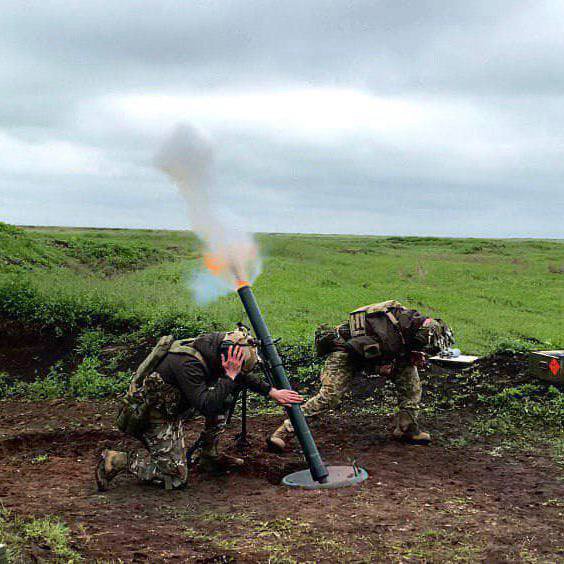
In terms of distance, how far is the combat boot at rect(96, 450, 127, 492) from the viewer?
241 inches

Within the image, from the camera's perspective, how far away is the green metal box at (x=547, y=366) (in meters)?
9.09

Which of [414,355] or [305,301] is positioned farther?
[305,301]

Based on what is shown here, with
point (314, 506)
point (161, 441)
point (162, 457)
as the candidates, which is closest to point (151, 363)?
point (161, 441)

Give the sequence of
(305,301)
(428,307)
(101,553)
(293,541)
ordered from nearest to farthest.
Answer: (101,553), (293,541), (305,301), (428,307)

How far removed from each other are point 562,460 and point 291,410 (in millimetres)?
2922

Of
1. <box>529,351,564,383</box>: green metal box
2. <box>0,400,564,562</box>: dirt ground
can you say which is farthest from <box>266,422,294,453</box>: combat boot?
<box>529,351,564,383</box>: green metal box

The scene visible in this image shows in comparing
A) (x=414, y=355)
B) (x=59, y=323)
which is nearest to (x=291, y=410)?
(x=414, y=355)

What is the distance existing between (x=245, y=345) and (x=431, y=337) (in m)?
2.26

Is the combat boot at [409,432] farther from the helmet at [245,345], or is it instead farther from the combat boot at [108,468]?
the combat boot at [108,468]

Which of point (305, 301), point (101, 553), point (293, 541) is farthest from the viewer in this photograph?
point (305, 301)

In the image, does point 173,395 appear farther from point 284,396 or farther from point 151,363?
point 284,396

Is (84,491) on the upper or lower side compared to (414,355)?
lower

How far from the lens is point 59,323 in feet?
43.0

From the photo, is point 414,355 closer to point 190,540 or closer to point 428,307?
point 190,540
